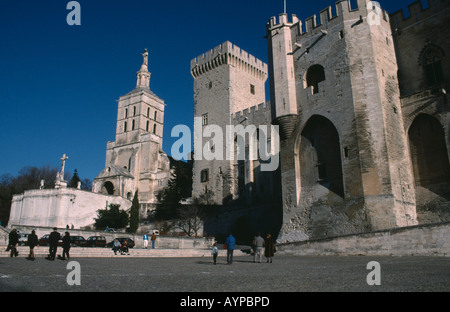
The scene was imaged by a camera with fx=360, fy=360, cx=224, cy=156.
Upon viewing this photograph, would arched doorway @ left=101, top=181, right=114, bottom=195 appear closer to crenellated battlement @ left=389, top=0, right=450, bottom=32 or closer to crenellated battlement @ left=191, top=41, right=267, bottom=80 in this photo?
crenellated battlement @ left=191, top=41, right=267, bottom=80

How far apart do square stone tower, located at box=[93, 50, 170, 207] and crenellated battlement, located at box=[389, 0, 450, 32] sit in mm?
38578

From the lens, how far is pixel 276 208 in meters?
28.9

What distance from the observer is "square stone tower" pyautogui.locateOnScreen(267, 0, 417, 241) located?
1675 centimetres

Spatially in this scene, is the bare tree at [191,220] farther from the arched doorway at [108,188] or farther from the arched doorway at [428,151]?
the arched doorway at [108,188]

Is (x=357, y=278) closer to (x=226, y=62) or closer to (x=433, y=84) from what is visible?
(x=433, y=84)

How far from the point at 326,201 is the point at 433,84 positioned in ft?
28.4

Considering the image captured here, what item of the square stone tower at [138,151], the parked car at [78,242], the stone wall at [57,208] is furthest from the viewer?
the square stone tower at [138,151]

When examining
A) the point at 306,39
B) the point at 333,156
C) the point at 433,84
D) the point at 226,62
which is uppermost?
the point at 226,62

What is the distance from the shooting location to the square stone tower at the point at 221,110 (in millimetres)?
38312

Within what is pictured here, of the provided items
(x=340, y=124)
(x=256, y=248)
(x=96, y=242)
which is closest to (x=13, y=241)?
(x=256, y=248)

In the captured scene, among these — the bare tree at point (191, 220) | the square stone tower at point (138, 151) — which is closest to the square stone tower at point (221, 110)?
the bare tree at point (191, 220)

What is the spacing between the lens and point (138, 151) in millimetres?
57625

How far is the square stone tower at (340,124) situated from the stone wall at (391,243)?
159 cm
